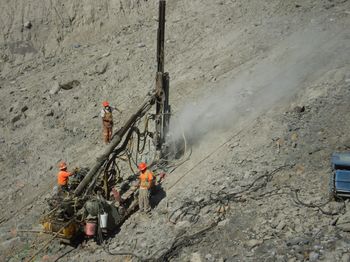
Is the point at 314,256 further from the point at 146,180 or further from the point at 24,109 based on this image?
the point at 24,109

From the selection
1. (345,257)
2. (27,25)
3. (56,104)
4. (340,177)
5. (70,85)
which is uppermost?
(27,25)

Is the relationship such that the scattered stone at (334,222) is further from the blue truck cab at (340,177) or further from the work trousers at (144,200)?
the work trousers at (144,200)

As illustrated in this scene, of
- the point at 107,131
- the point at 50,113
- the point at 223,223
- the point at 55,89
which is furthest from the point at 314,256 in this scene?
the point at 55,89

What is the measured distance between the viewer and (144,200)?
11211mm

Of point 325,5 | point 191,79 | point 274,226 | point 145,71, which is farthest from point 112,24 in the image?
point 274,226

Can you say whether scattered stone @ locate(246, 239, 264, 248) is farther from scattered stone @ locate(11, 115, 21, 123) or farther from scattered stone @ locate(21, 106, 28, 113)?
scattered stone @ locate(21, 106, 28, 113)

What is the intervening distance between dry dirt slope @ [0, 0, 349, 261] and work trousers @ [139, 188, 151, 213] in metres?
0.23

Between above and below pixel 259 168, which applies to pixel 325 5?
above

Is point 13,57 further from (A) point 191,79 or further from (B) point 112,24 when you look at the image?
(A) point 191,79

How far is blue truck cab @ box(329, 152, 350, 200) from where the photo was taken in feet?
29.9

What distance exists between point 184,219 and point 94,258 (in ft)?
Answer: 7.11

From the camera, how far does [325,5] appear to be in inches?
780

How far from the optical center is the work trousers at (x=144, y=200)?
36.6 ft

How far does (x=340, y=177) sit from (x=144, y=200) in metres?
4.47
